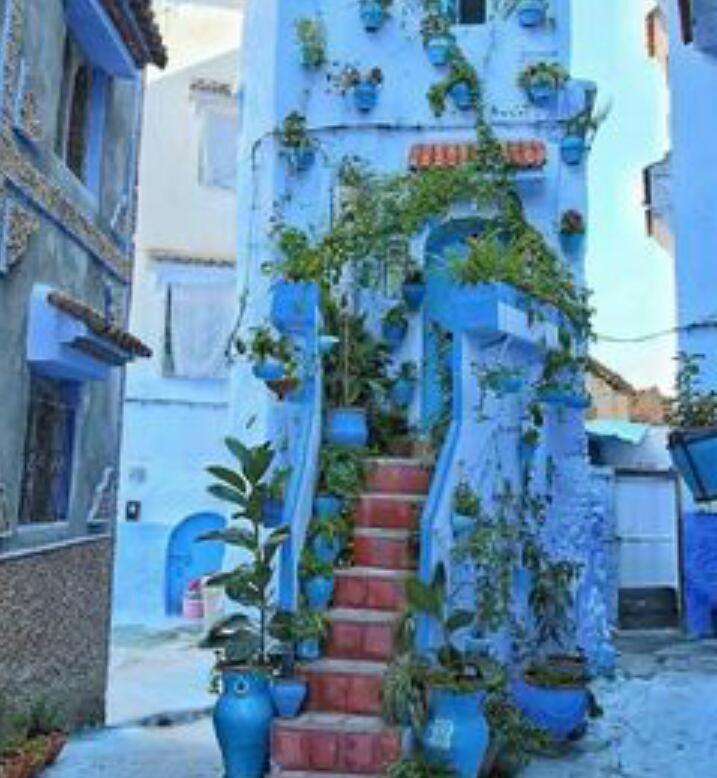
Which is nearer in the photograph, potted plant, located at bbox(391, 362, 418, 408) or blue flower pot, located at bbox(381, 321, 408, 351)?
potted plant, located at bbox(391, 362, 418, 408)

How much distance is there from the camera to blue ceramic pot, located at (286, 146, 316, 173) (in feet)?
37.0

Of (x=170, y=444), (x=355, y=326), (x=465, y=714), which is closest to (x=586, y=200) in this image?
(x=355, y=326)

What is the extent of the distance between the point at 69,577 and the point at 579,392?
5482 millimetres

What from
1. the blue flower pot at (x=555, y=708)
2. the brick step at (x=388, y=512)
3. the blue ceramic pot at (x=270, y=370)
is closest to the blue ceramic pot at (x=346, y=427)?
the brick step at (x=388, y=512)

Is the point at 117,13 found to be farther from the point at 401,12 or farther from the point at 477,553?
the point at 477,553

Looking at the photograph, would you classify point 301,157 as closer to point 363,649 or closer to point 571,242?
point 571,242

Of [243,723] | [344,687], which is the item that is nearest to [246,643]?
[243,723]

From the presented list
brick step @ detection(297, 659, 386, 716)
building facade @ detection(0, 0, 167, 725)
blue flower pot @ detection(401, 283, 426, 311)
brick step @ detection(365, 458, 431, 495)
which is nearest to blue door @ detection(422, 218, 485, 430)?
blue flower pot @ detection(401, 283, 426, 311)

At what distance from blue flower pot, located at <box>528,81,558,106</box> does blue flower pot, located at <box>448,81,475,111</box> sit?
0.71 m

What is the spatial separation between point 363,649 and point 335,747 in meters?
0.95

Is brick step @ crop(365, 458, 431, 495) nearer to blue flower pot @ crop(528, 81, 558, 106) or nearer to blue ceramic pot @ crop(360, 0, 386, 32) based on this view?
blue flower pot @ crop(528, 81, 558, 106)

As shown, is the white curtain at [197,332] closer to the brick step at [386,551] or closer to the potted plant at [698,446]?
the brick step at [386,551]

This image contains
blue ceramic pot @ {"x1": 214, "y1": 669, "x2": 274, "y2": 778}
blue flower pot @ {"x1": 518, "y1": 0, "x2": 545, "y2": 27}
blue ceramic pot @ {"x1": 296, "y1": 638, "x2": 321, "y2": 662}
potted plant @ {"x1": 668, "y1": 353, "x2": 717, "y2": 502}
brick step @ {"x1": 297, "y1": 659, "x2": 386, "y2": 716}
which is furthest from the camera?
blue flower pot @ {"x1": 518, "y1": 0, "x2": 545, "y2": 27}

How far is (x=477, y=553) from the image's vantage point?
750cm
